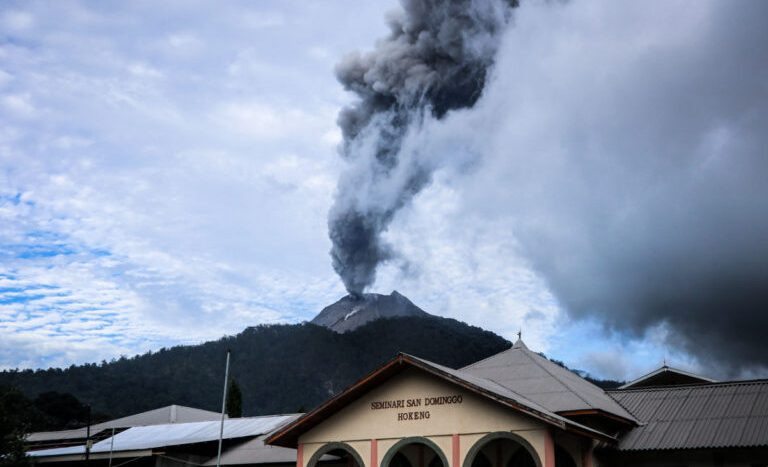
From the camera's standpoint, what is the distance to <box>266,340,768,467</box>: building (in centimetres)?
2616

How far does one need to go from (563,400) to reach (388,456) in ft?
20.7

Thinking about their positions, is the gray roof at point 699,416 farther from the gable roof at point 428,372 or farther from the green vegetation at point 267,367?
the green vegetation at point 267,367

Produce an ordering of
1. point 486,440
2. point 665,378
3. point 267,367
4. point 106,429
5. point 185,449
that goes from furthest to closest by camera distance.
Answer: point 267,367, point 106,429, point 665,378, point 185,449, point 486,440

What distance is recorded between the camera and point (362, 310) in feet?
531

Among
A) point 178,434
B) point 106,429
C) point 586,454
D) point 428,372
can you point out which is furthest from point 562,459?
point 106,429

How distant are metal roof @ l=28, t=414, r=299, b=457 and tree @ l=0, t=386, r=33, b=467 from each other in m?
0.87

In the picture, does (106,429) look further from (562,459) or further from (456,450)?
(562,459)

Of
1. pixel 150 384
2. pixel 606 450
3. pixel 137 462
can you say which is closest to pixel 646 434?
pixel 606 450

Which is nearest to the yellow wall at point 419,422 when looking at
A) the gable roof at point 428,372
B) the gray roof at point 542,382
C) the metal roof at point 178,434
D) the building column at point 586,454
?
the building column at point 586,454

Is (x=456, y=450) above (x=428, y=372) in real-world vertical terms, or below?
below

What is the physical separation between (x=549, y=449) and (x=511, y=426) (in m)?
1.45

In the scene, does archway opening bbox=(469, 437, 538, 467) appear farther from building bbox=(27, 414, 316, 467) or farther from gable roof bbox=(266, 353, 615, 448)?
building bbox=(27, 414, 316, 467)

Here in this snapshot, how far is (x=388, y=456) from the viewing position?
27516 millimetres

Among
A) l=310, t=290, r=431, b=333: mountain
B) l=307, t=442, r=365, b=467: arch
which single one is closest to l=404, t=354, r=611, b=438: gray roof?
l=307, t=442, r=365, b=467: arch
